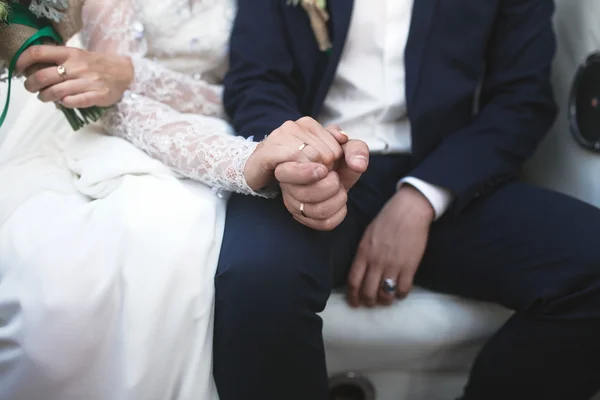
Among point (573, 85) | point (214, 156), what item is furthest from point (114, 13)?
point (573, 85)

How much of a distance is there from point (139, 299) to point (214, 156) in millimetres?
197

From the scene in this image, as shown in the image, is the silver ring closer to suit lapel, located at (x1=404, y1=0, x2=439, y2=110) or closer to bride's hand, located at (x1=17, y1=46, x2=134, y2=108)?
suit lapel, located at (x1=404, y1=0, x2=439, y2=110)

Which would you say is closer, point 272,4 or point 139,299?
point 139,299

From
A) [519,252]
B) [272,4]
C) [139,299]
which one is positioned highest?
[272,4]

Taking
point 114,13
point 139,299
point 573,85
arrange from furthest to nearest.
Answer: point 573,85
point 114,13
point 139,299

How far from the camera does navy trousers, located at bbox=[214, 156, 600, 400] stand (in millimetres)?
645

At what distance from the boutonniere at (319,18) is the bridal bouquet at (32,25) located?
1.08 ft

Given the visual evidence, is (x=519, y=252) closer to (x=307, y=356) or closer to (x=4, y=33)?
(x=307, y=356)

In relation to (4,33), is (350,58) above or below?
below

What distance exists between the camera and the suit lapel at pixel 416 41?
85 cm

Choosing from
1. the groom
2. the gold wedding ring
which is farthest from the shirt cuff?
the gold wedding ring

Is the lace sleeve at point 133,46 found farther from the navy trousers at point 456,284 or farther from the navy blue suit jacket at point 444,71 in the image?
the navy trousers at point 456,284

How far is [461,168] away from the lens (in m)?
0.82

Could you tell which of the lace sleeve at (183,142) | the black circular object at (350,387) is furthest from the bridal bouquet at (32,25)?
the black circular object at (350,387)
